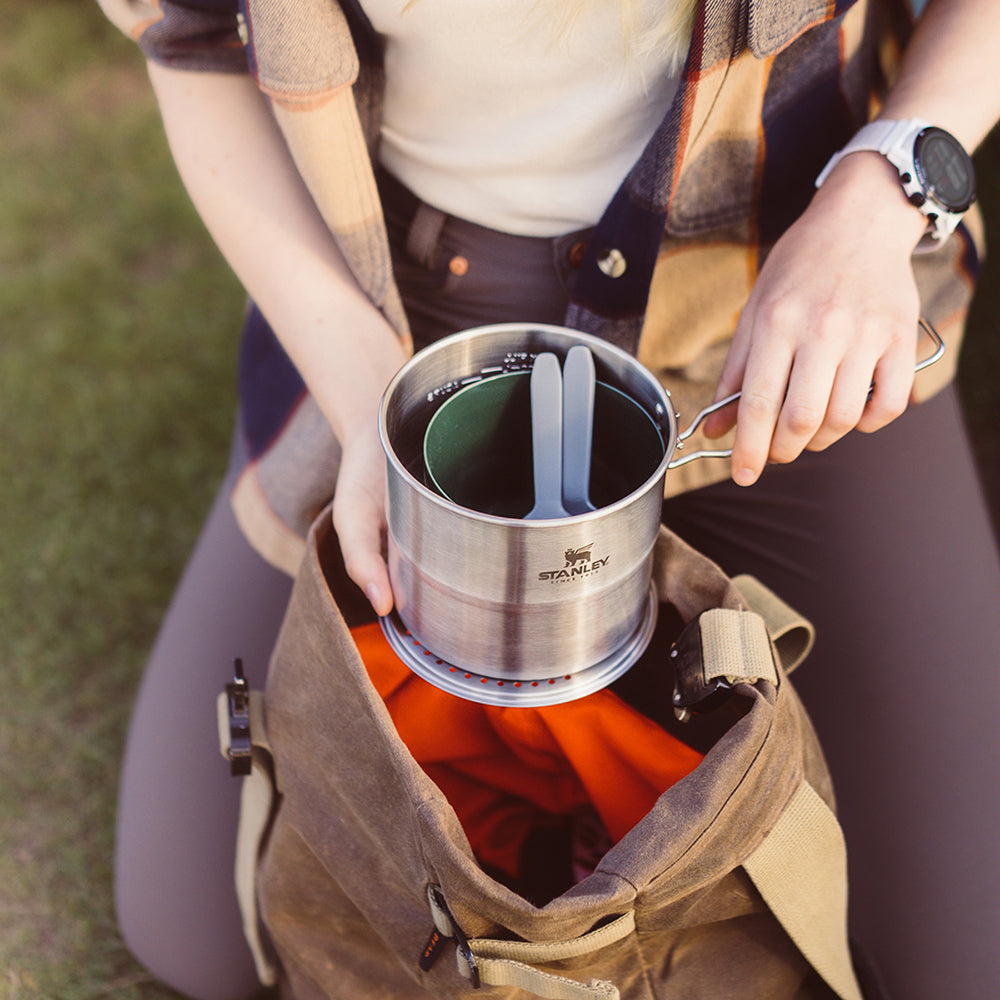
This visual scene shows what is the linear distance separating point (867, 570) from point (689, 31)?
1.81ft

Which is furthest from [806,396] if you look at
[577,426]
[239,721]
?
[239,721]

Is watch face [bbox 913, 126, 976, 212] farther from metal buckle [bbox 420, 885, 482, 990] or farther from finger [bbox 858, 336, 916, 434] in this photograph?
metal buckle [bbox 420, 885, 482, 990]

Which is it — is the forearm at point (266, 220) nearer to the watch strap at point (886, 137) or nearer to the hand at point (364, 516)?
the hand at point (364, 516)

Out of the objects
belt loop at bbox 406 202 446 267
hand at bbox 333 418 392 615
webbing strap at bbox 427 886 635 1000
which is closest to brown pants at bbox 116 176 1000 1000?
belt loop at bbox 406 202 446 267

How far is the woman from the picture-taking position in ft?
2.60

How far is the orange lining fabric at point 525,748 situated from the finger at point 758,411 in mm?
204

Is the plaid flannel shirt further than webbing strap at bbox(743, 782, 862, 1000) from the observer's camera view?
Yes

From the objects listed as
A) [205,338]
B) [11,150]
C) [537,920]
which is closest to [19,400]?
[205,338]

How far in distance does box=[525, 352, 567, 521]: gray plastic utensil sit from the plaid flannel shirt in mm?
261

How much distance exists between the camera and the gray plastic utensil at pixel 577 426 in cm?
69

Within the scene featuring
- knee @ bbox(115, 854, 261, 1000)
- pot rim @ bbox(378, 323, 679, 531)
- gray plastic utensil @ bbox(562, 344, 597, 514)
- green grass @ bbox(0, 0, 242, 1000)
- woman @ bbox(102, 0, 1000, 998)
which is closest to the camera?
pot rim @ bbox(378, 323, 679, 531)

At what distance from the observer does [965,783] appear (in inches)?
35.3

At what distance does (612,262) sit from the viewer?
903 millimetres

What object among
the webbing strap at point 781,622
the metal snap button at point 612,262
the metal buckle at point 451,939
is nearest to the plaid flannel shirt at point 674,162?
the metal snap button at point 612,262
